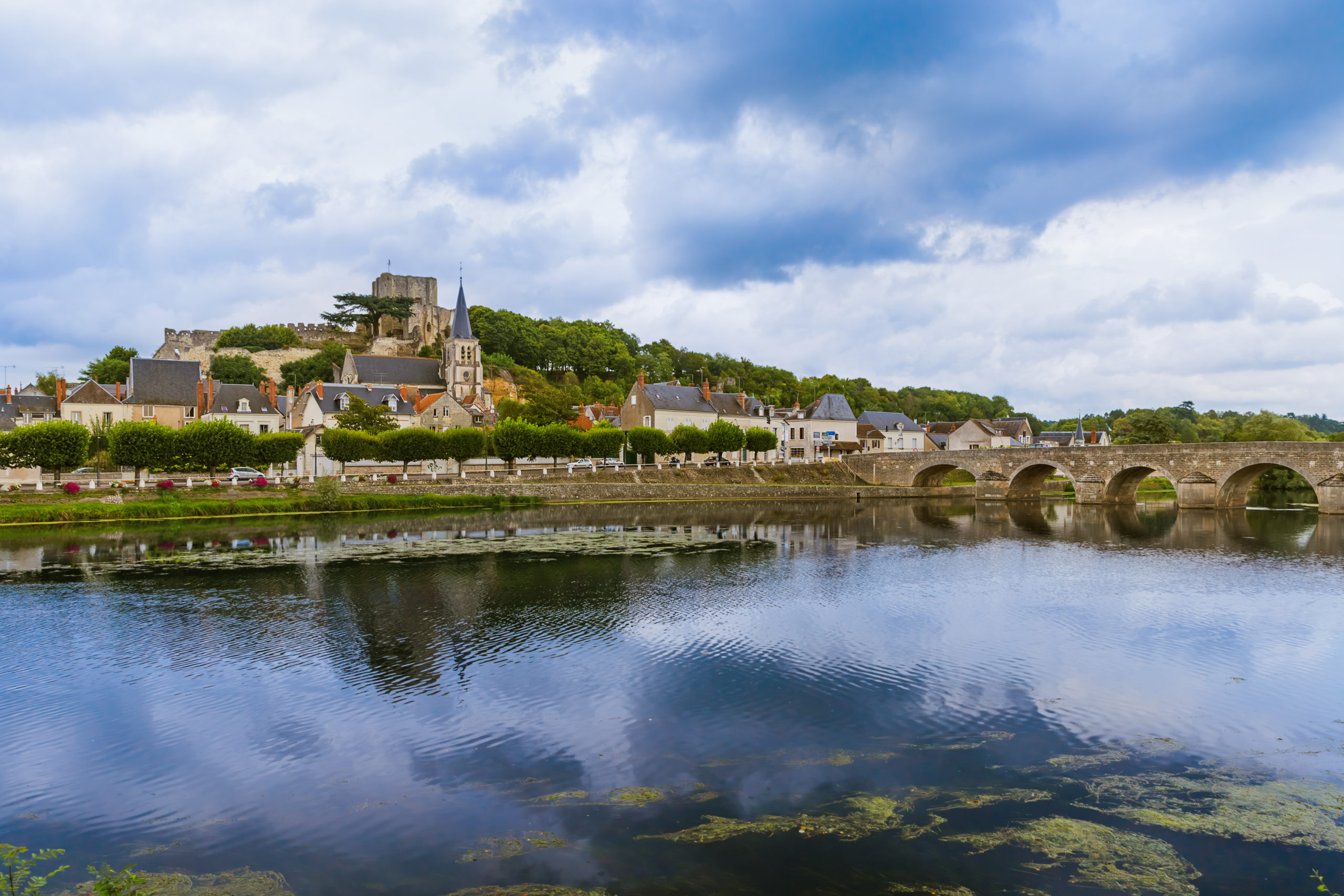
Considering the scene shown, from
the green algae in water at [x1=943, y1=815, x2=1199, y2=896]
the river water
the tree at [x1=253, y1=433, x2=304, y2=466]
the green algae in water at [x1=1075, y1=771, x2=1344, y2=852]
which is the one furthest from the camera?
the tree at [x1=253, y1=433, x2=304, y2=466]

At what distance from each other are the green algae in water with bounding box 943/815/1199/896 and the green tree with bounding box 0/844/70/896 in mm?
8592

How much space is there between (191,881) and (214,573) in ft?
65.3

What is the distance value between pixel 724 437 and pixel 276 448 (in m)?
35.5

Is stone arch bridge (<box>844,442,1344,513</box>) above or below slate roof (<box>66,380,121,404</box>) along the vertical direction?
below

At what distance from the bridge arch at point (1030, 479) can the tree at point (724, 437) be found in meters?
22.1

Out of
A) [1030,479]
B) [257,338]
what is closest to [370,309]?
[257,338]

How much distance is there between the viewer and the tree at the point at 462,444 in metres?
56.5

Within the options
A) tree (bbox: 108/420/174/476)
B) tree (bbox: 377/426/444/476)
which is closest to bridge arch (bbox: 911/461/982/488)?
tree (bbox: 377/426/444/476)

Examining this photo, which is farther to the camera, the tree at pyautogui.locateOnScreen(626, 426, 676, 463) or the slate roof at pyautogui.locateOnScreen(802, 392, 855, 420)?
the slate roof at pyautogui.locateOnScreen(802, 392, 855, 420)

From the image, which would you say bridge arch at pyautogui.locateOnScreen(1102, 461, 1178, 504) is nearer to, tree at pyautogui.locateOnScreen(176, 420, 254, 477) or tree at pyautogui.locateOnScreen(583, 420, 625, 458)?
tree at pyautogui.locateOnScreen(583, 420, 625, 458)

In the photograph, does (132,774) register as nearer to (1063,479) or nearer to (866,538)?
(866,538)

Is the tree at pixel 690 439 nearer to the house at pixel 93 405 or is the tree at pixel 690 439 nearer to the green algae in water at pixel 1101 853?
the house at pixel 93 405

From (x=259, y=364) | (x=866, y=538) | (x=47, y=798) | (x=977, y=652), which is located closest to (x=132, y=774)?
(x=47, y=798)

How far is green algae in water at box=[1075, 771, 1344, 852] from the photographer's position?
877cm
